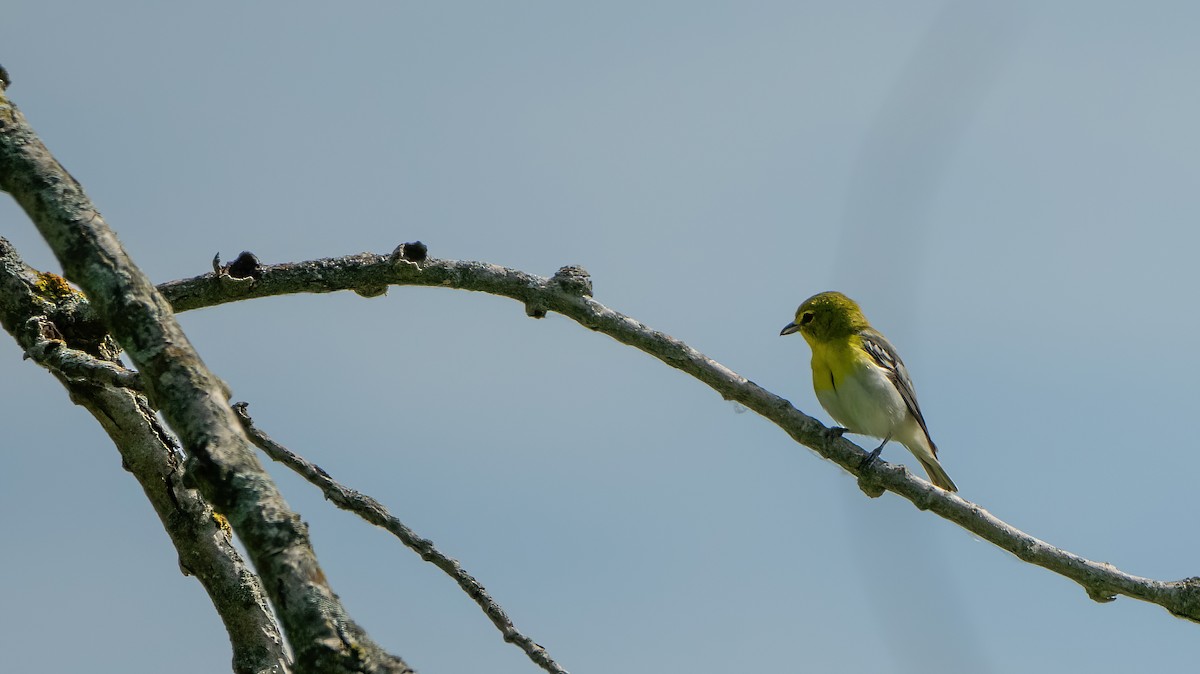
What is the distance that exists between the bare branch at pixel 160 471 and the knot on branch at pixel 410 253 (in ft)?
4.09

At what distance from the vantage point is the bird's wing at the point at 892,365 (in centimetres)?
888

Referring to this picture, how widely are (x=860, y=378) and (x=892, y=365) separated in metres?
0.64

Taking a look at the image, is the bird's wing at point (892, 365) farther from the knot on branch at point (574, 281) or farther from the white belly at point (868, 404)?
the knot on branch at point (574, 281)

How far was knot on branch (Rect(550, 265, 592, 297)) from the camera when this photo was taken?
4.73m

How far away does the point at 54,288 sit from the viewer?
491 cm

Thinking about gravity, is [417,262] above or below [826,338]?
below

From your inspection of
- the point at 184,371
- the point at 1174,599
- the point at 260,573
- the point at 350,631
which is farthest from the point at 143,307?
the point at 1174,599

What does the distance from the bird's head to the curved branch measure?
13.3 feet

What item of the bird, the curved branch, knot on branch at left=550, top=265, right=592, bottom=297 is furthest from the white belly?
knot on branch at left=550, top=265, right=592, bottom=297

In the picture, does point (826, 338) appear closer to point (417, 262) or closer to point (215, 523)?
point (417, 262)

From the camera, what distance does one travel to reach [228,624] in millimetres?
4344

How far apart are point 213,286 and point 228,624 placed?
1.45 m

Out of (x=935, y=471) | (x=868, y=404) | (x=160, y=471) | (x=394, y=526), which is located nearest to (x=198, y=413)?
(x=394, y=526)

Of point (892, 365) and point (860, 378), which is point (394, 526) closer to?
point (860, 378)
